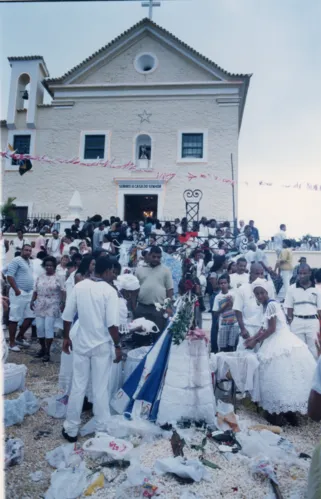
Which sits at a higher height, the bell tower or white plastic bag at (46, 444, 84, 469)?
the bell tower

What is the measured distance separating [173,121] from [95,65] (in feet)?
16.8

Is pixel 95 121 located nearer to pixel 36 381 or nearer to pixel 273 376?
pixel 36 381

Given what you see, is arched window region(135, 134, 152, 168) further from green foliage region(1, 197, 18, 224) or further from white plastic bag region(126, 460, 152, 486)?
white plastic bag region(126, 460, 152, 486)

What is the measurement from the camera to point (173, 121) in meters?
19.0

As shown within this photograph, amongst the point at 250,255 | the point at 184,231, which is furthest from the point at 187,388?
the point at 184,231

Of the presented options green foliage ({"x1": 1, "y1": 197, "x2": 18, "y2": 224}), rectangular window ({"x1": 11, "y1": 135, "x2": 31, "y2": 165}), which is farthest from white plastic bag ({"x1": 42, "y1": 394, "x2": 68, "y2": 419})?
rectangular window ({"x1": 11, "y1": 135, "x2": 31, "y2": 165})

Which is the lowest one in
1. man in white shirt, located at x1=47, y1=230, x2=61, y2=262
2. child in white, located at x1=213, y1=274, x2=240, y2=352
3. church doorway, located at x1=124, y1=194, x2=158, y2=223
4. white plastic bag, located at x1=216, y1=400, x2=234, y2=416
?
white plastic bag, located at x1=216, y1=400, x2=234, y2=416

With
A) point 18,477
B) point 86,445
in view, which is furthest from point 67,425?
point 18,477

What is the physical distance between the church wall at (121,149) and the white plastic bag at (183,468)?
599 inches

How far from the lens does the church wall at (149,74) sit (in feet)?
63.5

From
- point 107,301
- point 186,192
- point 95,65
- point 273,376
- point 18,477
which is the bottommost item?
point 18,477

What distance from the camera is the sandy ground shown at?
314 centimetres

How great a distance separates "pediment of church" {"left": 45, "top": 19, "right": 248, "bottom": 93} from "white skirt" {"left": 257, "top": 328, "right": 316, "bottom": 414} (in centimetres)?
1735

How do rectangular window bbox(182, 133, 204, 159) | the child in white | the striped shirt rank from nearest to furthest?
1. the child in white
2. the striped shirt
3. rectangular window bbox(182, 133, 204, 159)
